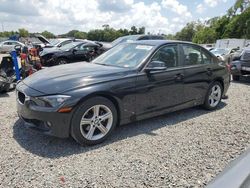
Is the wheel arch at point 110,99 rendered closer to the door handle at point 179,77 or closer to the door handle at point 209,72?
the door handle at point 179,77

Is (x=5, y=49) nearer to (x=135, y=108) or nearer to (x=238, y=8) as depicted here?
(x=135, y=108)

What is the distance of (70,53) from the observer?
1251 centimetres

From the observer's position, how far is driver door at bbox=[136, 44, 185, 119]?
4.33 m

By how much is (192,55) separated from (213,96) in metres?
1.16

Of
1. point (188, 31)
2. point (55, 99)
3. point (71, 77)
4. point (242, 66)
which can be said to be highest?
point (188, 31)

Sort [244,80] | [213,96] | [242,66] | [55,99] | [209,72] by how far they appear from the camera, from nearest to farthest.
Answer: [55,99] → [209,72] → [213,96] → [242,66] → [244,80]

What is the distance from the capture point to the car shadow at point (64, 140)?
3648 millimetres

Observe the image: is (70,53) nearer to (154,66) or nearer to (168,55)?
(168,55)

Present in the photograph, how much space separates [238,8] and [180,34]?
43.5 m

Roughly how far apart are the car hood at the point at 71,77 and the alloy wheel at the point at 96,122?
0.41 metres

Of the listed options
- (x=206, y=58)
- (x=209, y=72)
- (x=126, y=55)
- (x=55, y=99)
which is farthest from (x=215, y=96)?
(x=55, y=99)

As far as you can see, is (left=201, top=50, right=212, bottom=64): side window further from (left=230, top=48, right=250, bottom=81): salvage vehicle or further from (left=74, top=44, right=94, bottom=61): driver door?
(left=74, top=44, right=94, bottom=61): driver door

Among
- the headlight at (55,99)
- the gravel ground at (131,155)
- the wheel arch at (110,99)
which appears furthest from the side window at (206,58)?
the headlight at (55,99)

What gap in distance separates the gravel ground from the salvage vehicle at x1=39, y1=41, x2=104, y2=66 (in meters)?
7.48
